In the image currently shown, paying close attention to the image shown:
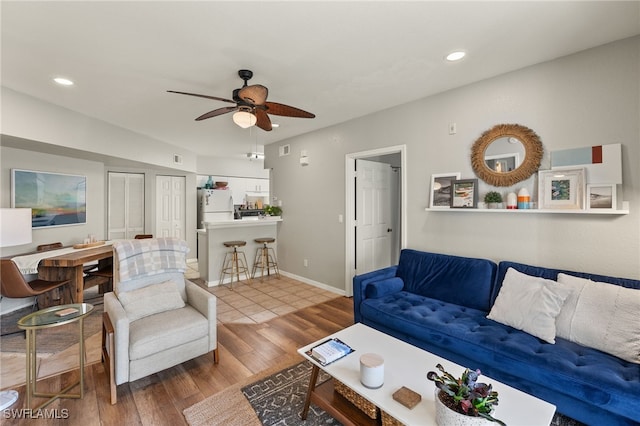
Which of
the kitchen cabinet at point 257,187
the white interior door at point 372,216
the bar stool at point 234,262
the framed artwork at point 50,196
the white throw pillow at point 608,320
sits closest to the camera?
the white throw pillow at point 608,320

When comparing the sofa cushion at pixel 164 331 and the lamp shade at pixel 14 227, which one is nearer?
the sofa cushion at pixel 164 331

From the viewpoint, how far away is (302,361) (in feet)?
8.27

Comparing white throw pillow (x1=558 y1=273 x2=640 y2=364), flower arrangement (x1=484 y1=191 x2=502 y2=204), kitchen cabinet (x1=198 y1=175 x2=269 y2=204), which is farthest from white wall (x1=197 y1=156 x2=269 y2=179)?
white throw pillow (x1=558 y1=273 x2=640 y2=364)

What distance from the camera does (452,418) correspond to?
120cm

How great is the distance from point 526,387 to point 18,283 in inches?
181

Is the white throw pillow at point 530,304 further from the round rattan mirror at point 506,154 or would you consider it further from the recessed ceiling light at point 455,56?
the recessed ceiling light at point 455,56

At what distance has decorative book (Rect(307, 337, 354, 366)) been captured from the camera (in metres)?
1.76

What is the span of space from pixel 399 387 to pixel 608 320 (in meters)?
1.49

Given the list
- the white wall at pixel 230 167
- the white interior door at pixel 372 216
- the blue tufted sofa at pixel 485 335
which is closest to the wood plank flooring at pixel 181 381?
the blue tufted sofa at pixel 485 335

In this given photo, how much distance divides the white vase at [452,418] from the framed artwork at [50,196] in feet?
17.3

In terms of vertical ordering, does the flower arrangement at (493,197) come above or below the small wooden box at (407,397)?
above

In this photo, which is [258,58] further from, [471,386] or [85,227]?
[85,227]

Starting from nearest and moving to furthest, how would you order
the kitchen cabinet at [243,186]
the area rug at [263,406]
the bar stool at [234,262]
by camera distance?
the area rug at [263,406]
the bar stool at [234,262]
the kitchen cabinet at [243,186]

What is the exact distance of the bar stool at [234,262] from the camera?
4.85 meters
